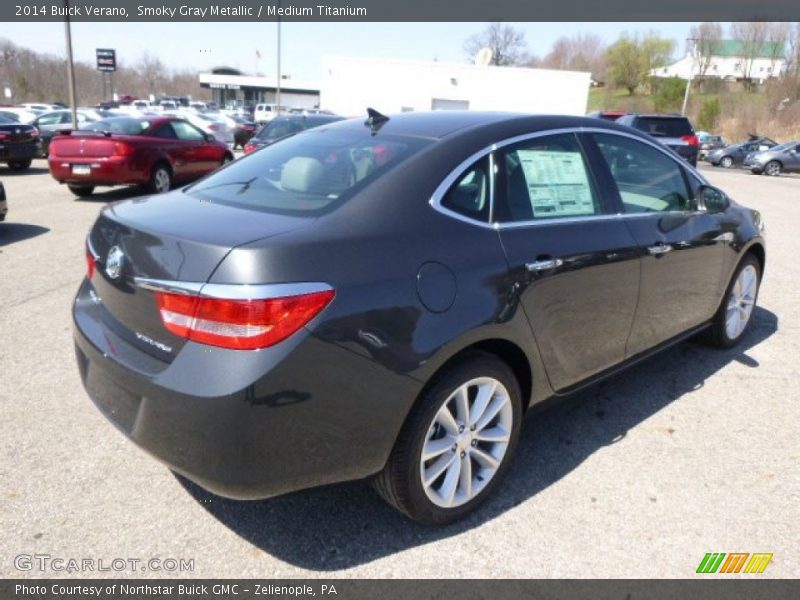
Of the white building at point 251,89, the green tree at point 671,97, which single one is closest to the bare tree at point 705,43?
the green tree at point 671,97

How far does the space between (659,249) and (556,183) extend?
0.84m

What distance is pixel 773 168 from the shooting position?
94.3 feet

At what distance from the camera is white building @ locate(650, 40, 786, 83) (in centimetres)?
6738

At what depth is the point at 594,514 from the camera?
9.05ft

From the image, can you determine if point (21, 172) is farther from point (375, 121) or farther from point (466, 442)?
point (466, 442)

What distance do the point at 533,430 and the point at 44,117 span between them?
75.6ft

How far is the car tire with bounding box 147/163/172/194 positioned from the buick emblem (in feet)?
29.6

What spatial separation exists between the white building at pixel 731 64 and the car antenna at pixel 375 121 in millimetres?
68674

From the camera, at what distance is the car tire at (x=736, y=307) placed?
4.48 metres

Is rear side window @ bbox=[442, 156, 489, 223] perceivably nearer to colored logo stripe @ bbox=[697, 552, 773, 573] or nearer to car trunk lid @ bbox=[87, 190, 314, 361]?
car trunk lid @ bbox=[87, 190, 314, 361]

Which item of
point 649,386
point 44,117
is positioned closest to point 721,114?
point 44,117

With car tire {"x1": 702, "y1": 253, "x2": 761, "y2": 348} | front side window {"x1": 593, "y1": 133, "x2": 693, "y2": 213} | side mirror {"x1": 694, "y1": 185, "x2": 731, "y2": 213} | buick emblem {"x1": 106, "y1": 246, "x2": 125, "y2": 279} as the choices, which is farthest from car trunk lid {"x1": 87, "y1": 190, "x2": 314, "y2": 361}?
car tire {"x1": 702, "y1": 253, "x2": 761, "y2": 348}

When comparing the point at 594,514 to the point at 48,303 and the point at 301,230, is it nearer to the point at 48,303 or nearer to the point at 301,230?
the point at 301,230

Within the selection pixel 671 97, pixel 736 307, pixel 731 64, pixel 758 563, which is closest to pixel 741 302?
pixel 736 307
